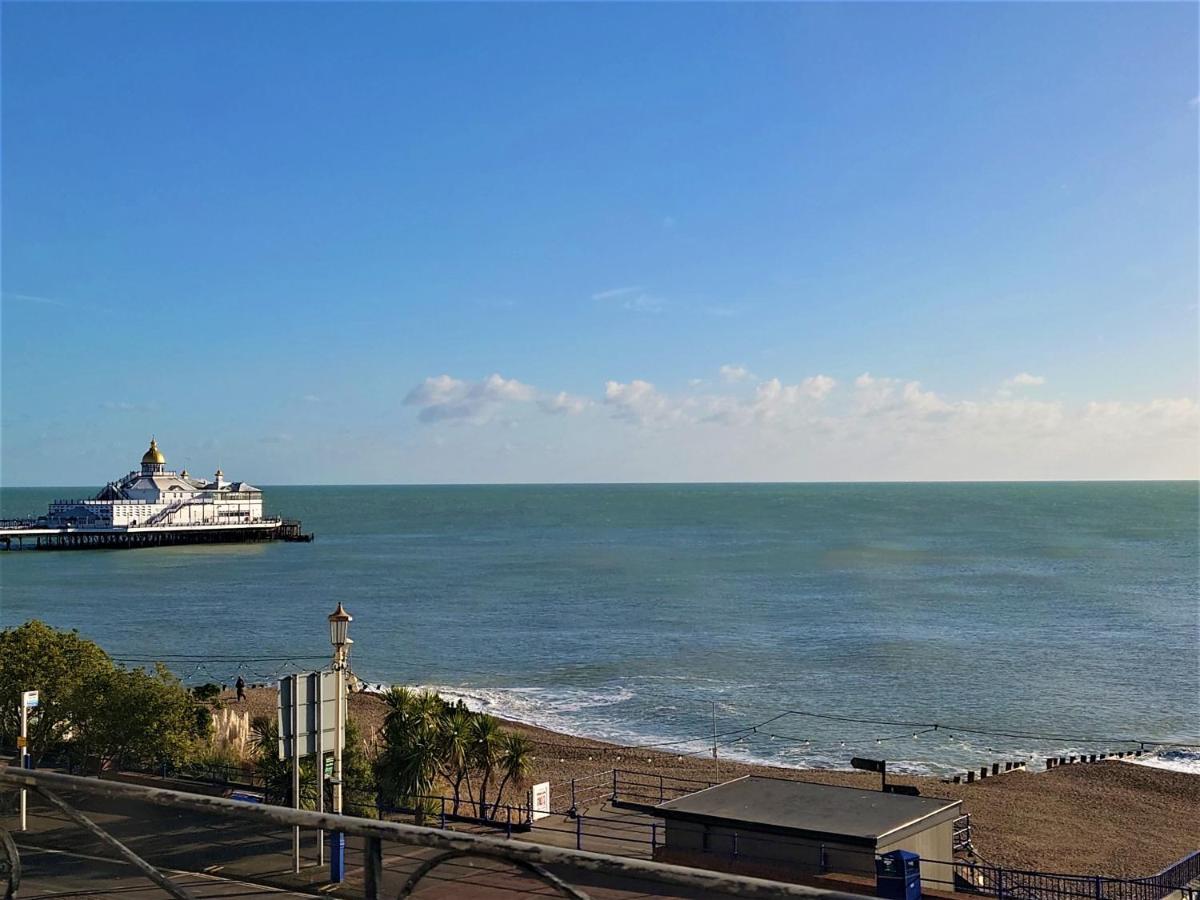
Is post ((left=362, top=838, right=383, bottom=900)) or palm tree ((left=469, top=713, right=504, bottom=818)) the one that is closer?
post ((left=362, top=838, right=383, bottom=900))

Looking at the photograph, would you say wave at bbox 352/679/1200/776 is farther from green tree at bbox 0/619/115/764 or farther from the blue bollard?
the blue bollard

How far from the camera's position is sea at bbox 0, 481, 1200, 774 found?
5144cm

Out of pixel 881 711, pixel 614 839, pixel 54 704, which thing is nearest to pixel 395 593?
pixel 881 711

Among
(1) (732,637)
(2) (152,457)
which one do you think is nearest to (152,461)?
(2) (152,457)

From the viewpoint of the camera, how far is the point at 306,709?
1633 centimetres

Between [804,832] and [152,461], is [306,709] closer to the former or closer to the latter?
[804,832]

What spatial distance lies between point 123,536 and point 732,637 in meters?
111

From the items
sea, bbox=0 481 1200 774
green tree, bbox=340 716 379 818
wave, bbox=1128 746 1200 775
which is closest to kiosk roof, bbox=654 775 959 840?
green tree, bbox=340 716 379 818

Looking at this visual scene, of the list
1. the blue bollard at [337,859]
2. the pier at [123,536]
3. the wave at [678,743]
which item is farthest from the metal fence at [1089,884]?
the pier at [123,536]

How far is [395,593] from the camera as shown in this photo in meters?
101

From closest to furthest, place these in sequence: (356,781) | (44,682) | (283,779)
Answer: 1. (283,779)
2. (356,781)
3. (44,682)

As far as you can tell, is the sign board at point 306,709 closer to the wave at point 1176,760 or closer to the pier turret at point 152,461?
the wave at point 1176,760

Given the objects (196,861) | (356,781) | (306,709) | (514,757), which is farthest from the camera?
(514,757)

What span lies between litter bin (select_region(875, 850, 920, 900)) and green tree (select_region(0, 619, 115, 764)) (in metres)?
20.6
